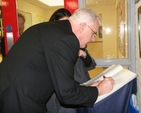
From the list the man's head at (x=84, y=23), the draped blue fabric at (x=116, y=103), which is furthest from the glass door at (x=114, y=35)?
the man's head at (x=84, y=23)

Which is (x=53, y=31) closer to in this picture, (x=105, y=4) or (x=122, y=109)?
(x=122, y=109)

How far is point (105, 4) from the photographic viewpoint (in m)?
1.98

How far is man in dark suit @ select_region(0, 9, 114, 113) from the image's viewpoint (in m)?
Result: 0.89

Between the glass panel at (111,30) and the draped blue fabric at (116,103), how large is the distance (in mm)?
997

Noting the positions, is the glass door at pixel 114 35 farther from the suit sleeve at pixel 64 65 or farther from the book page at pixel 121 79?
the suit sleeve at pixel 64 65

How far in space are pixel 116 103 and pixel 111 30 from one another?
114 cm

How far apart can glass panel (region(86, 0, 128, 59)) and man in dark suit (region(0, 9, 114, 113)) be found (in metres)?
1.01

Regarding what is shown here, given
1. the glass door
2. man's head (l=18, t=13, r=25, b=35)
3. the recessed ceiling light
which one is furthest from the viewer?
man's head (l=18, t=13, r=25, b=35)

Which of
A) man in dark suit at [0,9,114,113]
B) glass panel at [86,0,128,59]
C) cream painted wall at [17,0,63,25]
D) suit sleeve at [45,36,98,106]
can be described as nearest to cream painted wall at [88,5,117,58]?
glass panel at [86,0,128,59]

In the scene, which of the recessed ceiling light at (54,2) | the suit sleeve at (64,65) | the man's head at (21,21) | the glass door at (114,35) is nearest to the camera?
the suit sleeve at (64,65)

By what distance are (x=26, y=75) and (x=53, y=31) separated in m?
0.28

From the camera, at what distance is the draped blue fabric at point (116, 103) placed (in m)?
1.06

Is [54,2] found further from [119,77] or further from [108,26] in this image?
[119,77]

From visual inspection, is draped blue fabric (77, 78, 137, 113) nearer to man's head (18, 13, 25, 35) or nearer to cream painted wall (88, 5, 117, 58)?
cream painted wall (88, 5, 117, 58)
